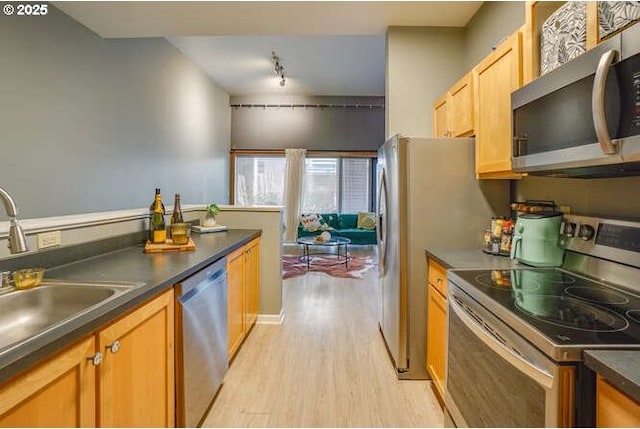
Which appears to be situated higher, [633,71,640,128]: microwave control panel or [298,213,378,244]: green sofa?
[633,71,640,128]: microwave control panel

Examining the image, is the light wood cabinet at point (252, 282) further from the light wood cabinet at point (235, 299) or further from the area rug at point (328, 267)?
the area rug at point (328, 267)

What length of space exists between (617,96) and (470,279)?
0.81 meters

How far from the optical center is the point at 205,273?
1.85m

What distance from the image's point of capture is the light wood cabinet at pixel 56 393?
0.79m

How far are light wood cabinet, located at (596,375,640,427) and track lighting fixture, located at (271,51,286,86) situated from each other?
4.75m

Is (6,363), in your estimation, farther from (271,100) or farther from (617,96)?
(271,100)

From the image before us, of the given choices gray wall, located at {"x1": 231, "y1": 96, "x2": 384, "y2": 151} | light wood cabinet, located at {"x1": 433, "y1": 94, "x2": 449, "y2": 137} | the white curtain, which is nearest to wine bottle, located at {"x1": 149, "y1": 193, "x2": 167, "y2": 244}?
light wood cabinet, located at {"x1": 433, "y1": 94, "x2": 449, "y2": 137}

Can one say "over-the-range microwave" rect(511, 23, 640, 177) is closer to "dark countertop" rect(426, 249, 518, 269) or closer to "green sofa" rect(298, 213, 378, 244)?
"dark countertop" rect(426, 249, 518, 269)

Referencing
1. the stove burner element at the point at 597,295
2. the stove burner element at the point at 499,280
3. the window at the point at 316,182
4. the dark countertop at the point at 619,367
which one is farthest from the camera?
the window at the point at 316,182

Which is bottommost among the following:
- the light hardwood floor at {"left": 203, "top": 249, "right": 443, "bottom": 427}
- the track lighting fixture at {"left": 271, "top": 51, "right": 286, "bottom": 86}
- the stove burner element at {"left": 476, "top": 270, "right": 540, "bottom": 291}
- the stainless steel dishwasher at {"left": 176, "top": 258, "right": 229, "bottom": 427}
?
Result: the light hardwood floor at {"left": 203, "top": 249, "right": 443, "bottom": 427}

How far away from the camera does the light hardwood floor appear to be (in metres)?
1.92

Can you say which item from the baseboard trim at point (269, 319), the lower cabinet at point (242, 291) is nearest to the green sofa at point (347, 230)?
the baseboard trim at point (269, 319)

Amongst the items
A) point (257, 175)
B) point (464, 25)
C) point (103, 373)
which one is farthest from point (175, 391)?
point (257, 175)

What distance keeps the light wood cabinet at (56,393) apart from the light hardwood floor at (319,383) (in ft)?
3.37
